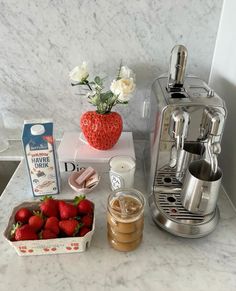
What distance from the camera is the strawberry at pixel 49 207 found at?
0.64 metres

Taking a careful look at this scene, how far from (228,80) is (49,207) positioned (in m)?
0.63

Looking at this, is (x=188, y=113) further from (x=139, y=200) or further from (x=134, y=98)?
(x=134, y=98)

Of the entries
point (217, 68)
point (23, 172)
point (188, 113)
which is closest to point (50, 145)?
point (23, 172)

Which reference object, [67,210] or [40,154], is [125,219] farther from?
[40,154]

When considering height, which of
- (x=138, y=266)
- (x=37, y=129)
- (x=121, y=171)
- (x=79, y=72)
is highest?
(x=79, y=72)

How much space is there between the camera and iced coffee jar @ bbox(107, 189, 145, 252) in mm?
598

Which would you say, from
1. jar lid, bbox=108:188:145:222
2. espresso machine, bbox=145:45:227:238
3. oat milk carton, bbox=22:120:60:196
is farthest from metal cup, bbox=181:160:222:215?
oat milk carton, bbox=22:120:60:196

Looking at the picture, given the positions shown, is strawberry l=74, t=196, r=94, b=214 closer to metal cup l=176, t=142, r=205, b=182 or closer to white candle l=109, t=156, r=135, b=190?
white candle l=109, t=156, r=135, b=190

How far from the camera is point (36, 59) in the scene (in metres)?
0.90

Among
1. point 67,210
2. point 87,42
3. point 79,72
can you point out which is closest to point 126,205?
point 67,210

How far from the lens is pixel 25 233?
0.59 m

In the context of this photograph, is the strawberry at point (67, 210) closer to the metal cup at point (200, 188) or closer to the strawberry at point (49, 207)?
the strawberry at point (49, 207)

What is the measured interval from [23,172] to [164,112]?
1.74 ft

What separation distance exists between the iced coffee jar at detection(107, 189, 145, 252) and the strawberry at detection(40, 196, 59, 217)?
5.3 inches
